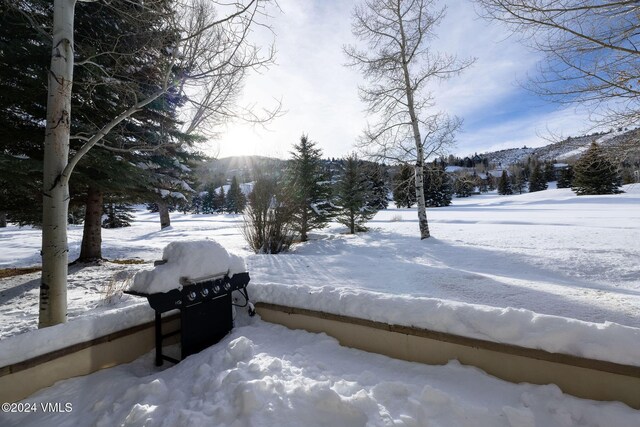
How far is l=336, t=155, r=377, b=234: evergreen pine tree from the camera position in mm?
16844

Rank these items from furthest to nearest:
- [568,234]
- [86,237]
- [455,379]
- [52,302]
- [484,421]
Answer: [568,234] < [86,237] < [52,302] < [455,379] < [484,421]

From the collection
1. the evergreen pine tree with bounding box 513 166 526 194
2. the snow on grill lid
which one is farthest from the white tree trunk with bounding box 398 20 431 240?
the evergreen pine tree with bounding box 513 166 526 194

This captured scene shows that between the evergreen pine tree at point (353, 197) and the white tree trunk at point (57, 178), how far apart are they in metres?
14.1

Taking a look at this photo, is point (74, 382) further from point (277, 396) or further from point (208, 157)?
point (208, 157)

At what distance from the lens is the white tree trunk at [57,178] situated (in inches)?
120

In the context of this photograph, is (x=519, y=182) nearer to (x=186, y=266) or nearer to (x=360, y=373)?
(x=360, y=373)

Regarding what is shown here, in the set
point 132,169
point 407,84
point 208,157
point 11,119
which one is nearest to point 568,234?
point 407,84

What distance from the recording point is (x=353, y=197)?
16828 millimetres

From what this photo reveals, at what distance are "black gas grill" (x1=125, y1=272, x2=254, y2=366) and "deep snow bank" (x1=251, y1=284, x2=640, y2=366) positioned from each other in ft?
2.66

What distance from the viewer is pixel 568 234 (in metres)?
9.90

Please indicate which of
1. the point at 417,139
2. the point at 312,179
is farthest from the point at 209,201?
the point at 417,139

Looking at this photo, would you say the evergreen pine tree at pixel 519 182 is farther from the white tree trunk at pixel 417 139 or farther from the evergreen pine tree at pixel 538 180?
the white tree trunk at pixel 417 139

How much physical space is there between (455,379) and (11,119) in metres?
9.31

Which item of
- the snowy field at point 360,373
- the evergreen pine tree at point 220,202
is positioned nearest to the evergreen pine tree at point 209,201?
the evergreen pine tree at point 220,202
